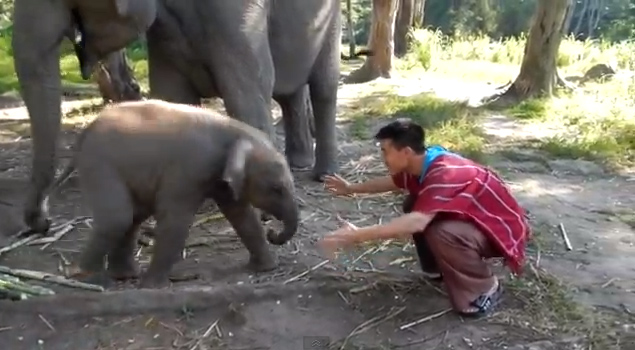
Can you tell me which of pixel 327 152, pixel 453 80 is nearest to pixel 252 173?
pixel 327 152

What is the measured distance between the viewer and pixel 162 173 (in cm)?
425

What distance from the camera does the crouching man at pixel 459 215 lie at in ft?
13.4

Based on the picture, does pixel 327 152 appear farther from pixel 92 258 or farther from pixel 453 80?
pixel 453 80

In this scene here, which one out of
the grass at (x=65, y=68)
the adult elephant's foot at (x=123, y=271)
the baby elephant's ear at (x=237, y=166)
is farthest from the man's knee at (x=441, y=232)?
the grass at (x=65, y=68)

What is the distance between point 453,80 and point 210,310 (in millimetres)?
10248

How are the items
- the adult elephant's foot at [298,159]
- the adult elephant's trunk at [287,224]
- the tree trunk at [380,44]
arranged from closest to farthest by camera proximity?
the adult elephant's trunk at [287,224], the adult elephant's foot at [298,159], the tree trunk at [380,44]

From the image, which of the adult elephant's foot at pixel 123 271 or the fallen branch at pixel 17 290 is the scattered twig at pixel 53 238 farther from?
the fallen branch at pixel 17 290

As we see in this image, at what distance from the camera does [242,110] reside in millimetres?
5395

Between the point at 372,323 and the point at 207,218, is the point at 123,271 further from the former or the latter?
the point at 372,323

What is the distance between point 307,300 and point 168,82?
201 centimetres

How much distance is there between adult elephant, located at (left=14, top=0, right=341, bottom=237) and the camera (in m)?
4.68

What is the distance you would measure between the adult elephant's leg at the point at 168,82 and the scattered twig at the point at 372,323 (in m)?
2.15

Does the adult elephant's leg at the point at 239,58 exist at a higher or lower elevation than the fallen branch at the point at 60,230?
higher

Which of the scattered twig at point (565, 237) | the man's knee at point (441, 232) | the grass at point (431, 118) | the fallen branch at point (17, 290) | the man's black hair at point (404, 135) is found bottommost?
the grass at point (431, 118)
